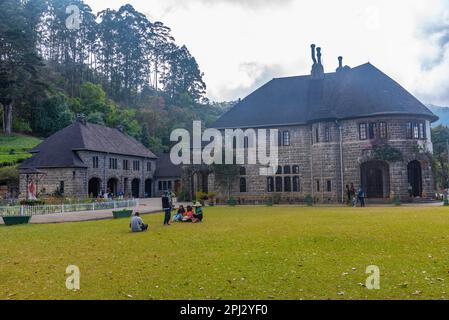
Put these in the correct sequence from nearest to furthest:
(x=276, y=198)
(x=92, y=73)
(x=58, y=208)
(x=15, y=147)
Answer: (x=58, y=208) → (x=276, y=198) → (x=15, y=147) → (x=92, y=73)

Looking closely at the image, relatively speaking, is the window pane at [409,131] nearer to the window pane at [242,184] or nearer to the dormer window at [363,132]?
the dormer window at [363,132]

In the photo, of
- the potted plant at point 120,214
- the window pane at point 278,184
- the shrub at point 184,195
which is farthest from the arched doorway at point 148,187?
the potted plant at point 120,214

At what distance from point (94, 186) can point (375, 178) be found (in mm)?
31507

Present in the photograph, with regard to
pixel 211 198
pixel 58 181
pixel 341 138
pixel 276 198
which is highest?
pixel 341 138

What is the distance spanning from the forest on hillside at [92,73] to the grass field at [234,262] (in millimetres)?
44377

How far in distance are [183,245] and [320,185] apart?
25.5 m

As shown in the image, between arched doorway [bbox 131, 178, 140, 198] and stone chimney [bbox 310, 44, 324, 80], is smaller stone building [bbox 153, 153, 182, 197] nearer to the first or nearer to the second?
arched doorway [bbox 131, 178, 140, 198]

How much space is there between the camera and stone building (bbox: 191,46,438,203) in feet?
110

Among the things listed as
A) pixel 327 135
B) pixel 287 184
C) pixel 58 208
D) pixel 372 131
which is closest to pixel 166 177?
pixel 287 184

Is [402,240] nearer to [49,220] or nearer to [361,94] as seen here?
[49,220]

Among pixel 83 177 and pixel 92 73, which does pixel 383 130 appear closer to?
pixel 83 177

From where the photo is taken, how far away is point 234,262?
31.3 feet
